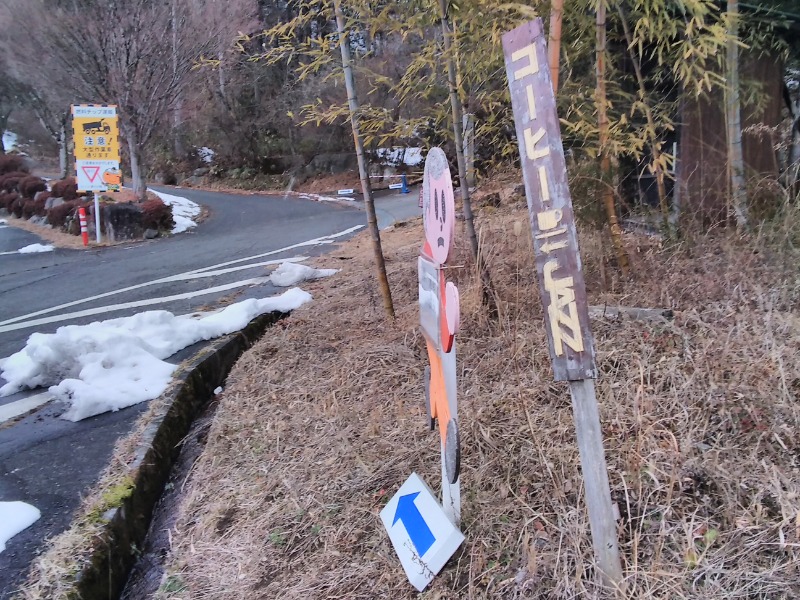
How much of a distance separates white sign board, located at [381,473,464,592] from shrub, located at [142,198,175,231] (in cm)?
1316

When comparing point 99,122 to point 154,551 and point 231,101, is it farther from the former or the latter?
point 231,101

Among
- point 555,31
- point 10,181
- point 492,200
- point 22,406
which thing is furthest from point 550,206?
point 10,181

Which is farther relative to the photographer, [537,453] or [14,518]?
[14,518]

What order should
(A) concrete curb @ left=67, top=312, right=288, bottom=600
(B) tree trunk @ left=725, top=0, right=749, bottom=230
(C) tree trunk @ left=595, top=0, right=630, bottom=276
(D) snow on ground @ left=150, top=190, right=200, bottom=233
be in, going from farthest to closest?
1. (D) snow on ground @ left=150, top=190, right=200, bottom=233
2. (B) tree trunk @ left=725, top=0, right=749, bottom=230
3. (C) tree trunk @ left=595, top=0, right=630, bottom=276
4. (A) concrete curb @ left=67, top=312, right=288, bottom=600

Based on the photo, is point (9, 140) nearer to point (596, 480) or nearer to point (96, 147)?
point (96, 147)

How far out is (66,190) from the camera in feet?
55.9

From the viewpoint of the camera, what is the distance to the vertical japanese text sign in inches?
67.2

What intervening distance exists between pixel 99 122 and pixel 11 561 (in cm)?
1197

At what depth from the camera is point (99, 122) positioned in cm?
1255

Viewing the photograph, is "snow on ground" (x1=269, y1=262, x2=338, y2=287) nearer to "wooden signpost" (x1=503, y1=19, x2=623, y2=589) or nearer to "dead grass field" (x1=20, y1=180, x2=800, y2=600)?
"dead grass field" (x1=20, y1=180, x2=800, y2=600)

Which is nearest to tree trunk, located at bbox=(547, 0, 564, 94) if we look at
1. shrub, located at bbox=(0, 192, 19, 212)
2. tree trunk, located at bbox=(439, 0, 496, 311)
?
tree trunk, located at bbox=(439, 0, 496, 311)

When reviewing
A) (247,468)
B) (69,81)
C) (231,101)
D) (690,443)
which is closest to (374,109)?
(247,468)

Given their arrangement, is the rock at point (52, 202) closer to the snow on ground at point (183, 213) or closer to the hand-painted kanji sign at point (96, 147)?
the snow on ground at point (183, 213)

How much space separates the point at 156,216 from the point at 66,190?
467 centimetres
